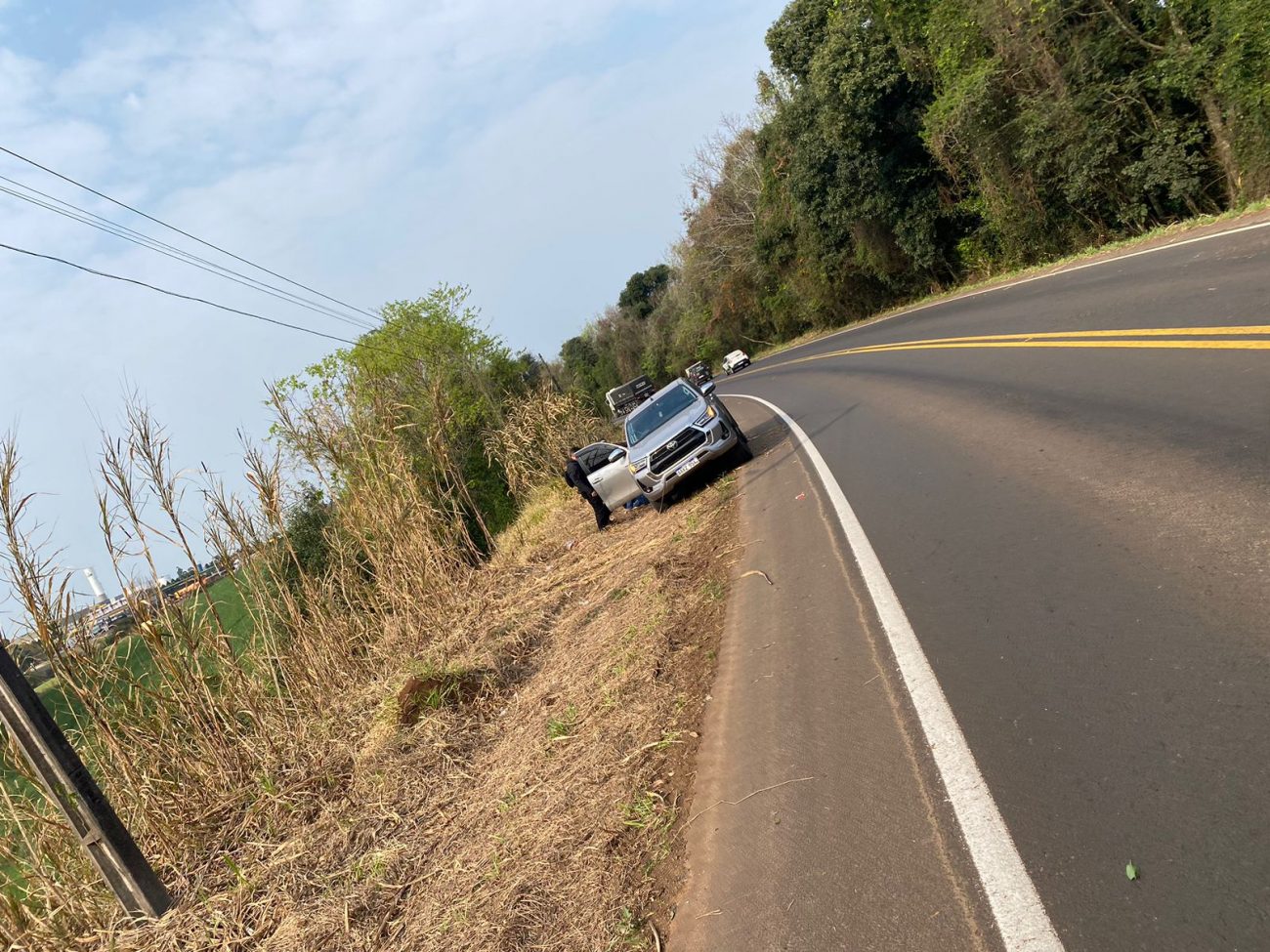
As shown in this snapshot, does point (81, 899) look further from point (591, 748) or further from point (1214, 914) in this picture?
point (1214, 914)

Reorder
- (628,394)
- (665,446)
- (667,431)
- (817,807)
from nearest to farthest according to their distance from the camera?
(817,807) < (665,446) < (667,431) < (628,394)

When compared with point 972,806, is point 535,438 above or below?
above

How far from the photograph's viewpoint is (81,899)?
5613 mm

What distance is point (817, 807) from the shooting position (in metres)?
4.14

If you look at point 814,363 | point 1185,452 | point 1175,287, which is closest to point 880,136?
point 814,363

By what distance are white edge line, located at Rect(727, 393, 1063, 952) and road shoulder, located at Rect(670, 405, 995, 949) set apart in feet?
0.24

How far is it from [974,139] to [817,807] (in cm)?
2620

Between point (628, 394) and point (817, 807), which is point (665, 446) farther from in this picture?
point (628, 394)

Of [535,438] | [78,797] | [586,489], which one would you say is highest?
[535,438]

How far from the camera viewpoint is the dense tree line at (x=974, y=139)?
18.2 metres

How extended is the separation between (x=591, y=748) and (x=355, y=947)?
5.86ft

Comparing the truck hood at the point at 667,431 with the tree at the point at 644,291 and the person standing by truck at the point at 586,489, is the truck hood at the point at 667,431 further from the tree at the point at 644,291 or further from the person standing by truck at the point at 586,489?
the tree at the point at 644,291

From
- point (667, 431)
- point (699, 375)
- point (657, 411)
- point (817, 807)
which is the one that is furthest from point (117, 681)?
point (699, 375)

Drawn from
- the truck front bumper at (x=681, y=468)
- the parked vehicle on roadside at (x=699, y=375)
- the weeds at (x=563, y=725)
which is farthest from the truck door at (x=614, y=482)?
the parked vehicle on roadside at (x=699, y=375)
